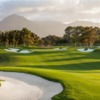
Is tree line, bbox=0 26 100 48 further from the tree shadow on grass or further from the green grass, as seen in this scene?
the tree shadow on grass

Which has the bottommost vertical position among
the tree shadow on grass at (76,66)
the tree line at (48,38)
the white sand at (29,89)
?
the tree shadow on grass at (76,66)

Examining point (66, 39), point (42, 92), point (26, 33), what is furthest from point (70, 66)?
point (66, 39)

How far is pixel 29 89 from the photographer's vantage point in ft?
61.9

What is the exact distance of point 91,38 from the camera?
109 m

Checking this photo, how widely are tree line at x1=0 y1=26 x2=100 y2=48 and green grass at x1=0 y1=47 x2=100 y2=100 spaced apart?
48249mm

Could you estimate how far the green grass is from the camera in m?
17.1

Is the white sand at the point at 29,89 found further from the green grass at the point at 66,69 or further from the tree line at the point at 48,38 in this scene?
the tree line at the point at 48,38

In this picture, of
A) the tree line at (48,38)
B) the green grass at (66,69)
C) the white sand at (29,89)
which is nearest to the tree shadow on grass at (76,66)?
the green grass at (66,69)

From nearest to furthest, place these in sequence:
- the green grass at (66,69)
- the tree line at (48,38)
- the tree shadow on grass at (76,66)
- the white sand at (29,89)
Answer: the white sand at (29,89)
the green grass at (66,69)
the tree shadow on grass at (76,66)
the tree line at (48,38)

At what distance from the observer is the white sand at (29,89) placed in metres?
16.4

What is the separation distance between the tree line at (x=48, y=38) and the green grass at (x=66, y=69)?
48249 millimetres

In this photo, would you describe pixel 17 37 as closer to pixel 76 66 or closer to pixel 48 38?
pixel 48 38

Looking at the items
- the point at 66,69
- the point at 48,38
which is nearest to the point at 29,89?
the point at 66,69

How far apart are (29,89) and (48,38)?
114m
